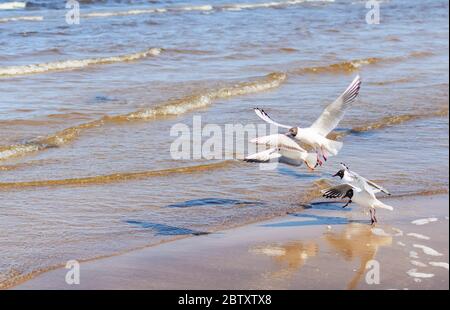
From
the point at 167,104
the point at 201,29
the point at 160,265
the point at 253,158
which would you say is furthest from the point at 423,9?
the point at 160,265

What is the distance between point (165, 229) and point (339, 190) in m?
1.32

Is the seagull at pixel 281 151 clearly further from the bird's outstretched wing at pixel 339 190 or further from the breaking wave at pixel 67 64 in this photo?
the breaking wave at pixel 67 64

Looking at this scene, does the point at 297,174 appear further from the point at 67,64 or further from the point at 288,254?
the point at 67,64

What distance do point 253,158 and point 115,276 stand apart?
6.86ft

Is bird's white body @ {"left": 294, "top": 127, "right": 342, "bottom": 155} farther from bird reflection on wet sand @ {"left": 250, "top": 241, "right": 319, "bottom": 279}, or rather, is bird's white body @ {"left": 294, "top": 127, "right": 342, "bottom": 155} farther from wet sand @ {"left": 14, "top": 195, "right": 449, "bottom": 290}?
bird reflection on wet sand @ {"left": 250, "top": 241, "right": 319, "bottom": 279}

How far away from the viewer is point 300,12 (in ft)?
73.9

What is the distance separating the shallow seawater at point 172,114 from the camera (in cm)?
669

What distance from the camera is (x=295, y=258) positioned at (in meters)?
5.75

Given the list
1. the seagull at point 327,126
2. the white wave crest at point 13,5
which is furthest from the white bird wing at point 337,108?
the white wave crest at point 13,5

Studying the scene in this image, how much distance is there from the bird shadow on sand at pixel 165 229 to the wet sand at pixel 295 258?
0.13m

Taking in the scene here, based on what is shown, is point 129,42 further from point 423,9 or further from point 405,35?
point 423,9

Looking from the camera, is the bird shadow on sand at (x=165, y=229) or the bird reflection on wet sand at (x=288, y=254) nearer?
the bird reflection on wet sand at (x=288, y=254)

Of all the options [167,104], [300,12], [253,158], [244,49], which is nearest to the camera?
[253,158]
